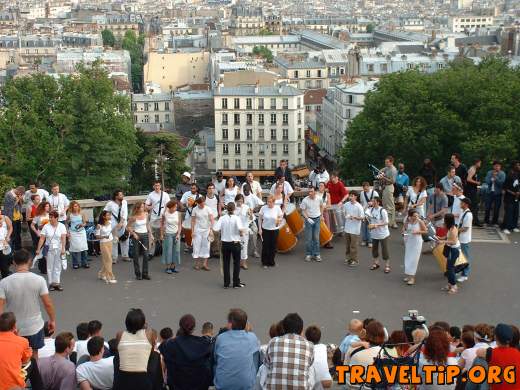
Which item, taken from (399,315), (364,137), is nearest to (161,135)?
(364,137)

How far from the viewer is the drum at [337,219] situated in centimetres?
1650

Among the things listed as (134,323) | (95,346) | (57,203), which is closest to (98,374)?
(95,346)

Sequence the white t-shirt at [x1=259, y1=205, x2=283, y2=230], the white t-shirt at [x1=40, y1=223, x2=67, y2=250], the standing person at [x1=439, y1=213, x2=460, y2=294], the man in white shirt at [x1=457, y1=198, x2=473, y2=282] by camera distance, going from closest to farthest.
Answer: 1. the standing person at [x1=439, y1=213, x2=460, y2=294]
2. the white t-shirt at [x1=40, y1=223, x2=67, y2=250]
3. the man in white shirt at [x1=457, y1=198, x2=473, y2=282]
4. the white t-shirt at [x1=259, y1=205, x2=283, y2=230]

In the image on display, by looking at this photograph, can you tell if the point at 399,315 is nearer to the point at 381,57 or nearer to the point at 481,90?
the point at 481,90

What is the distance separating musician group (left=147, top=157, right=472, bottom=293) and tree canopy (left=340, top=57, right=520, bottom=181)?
576 inches

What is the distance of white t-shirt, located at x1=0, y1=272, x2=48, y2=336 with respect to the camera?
9.70 meters

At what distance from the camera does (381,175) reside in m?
17.3

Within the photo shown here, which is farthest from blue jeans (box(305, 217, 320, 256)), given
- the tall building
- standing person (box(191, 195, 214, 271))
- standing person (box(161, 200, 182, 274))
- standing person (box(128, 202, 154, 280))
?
the tall building

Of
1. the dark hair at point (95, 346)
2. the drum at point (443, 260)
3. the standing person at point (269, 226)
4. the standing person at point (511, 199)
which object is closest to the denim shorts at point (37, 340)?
the dark hair at point (95, 346)

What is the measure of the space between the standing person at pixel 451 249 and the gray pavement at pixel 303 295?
0.23 meters

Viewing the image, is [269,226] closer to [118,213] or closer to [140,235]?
[140,235]

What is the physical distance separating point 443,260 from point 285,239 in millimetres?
3061

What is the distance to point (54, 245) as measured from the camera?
555 inches

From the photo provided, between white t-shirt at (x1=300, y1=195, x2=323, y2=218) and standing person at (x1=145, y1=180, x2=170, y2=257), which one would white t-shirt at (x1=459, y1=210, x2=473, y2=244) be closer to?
white t-shirt at (x1=300, y1=195, x2=323, y2=218)
